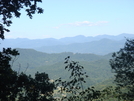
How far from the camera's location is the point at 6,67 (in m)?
6.33

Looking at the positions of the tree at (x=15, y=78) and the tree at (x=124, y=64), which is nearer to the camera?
the tree at (x=15, y=78)

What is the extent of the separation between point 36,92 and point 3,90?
3.42m

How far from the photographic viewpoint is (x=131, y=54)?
17.4 m

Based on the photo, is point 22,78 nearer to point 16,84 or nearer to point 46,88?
point 16,84

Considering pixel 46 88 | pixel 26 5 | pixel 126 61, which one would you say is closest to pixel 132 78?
pixel 126 61

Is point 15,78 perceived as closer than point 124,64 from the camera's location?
Yes

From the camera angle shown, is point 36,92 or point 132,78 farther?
point 132,78

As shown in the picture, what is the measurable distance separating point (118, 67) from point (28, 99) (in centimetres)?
1342

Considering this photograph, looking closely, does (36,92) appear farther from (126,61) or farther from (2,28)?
(126,61)

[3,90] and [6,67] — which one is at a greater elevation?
[6,67]

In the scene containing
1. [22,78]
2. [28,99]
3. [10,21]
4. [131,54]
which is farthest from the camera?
[131,54]

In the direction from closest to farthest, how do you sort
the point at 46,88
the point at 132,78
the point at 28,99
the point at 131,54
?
the point at 28,99 < the point at 46,88 < the point at 132,78 < the point at 131,54

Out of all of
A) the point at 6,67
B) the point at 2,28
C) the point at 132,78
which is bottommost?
the point at 132,78

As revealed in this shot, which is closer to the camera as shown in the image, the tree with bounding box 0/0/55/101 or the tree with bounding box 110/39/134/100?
the tree with bounding box 0/0/55/101
